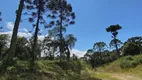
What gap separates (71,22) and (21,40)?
15532 mm

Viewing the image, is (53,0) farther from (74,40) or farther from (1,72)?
(74,40)

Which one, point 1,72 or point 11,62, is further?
point 11,62

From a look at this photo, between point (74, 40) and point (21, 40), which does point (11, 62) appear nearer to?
point (21, 40)

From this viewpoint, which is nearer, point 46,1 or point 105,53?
point 46,1

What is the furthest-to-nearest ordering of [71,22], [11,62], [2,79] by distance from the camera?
[71,22], [11,62], [2,79]

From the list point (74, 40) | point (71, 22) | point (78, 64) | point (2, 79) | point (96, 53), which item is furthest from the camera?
point (96, 53)

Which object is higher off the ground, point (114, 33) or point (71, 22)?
→ point (114, 33)

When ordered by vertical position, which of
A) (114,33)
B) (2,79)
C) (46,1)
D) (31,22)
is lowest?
(2,79)

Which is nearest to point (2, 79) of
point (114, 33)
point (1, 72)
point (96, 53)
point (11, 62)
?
point (1, 72)

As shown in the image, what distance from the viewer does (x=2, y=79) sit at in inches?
312

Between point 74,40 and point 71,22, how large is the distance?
1472 centimetres

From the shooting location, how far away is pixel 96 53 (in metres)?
69.7

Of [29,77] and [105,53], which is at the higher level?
[105,53]

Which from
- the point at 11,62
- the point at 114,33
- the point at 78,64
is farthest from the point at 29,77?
the point at 114,33
